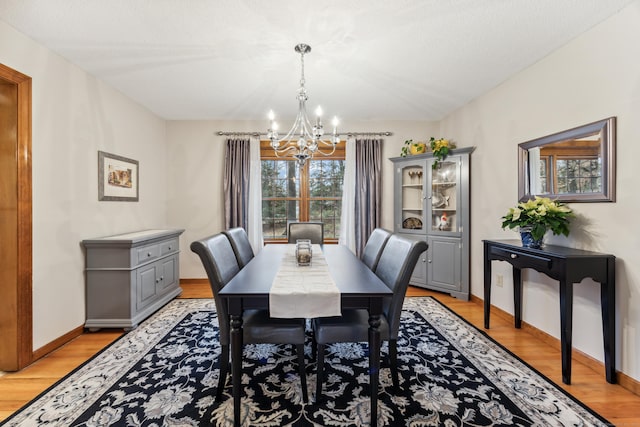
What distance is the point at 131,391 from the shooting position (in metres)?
1.83

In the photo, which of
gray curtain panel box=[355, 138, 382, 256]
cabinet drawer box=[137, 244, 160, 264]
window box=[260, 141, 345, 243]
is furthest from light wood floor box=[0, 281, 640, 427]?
window box=[260, 141, 345, 243]

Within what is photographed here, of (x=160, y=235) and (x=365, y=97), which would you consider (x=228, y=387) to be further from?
(x=365, y=97)

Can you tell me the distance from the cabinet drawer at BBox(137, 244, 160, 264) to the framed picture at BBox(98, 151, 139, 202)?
0.66 m

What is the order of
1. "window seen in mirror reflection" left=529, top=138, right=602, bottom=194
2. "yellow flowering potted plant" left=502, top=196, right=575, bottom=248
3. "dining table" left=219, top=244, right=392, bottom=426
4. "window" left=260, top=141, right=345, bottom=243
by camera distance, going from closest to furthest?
"dining table" left=219, top=244, right=392, bottom=426
"window seen in mirror reflection" left=529, top=138, right=602, bottom=194
"yellow flowering potted plant" left=502, top=196, right=575, bottom=248
"window" left=260, top=141, right=345, bottom=243

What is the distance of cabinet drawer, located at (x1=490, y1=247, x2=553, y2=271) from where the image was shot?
208cm

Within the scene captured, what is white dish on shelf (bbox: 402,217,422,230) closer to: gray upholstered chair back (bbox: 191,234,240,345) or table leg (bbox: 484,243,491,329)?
table leg (bbox: 484,243,491,329)

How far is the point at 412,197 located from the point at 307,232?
5.38 ft

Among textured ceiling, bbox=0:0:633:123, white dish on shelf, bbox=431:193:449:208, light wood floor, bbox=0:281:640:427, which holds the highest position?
textured ceiling, bbox=0:0:633:123

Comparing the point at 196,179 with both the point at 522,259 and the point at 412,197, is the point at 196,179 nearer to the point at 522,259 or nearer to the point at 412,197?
the point at 412,197

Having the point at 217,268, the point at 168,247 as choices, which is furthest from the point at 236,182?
the point at 217,268

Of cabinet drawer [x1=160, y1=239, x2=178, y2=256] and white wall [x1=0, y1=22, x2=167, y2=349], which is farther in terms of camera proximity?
cabinet drawer [x1=160, y1=239, x2=178, y2=256]

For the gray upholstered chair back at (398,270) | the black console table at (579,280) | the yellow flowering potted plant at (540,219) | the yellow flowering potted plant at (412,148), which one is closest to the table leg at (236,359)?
the gray upholstered chair back at (398,270)

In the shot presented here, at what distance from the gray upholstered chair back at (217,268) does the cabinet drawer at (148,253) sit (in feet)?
4.56

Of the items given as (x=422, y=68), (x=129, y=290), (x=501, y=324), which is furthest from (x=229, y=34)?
(x=501, y=324)
